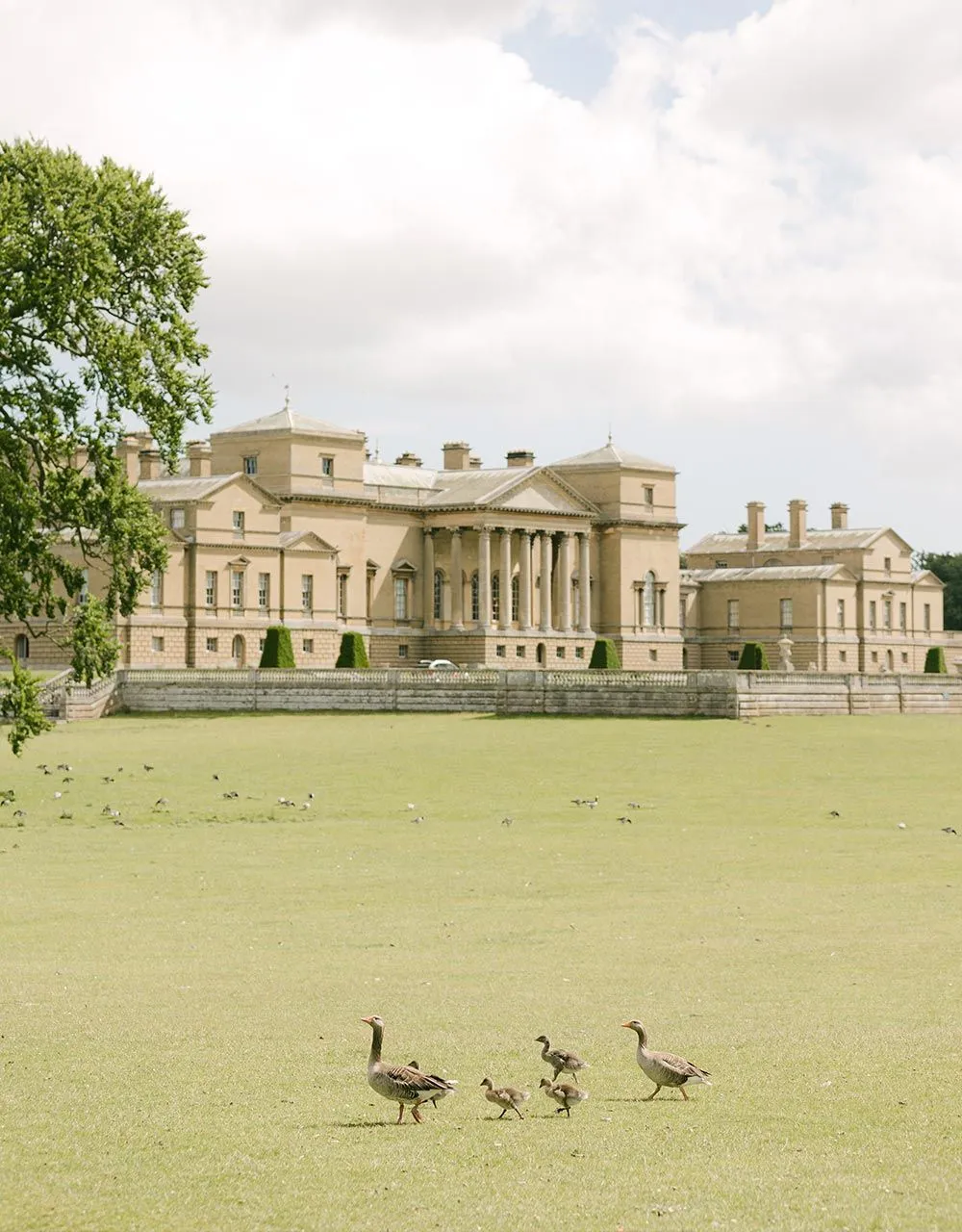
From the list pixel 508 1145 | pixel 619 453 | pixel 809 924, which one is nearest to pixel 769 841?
pixel 809 924

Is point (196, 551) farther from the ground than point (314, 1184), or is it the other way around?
point (196, 551)

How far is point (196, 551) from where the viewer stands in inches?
3334

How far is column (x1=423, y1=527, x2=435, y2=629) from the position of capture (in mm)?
101812

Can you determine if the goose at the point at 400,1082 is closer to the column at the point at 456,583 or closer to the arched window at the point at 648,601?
the column at the point at 456,583

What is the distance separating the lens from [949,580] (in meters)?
162

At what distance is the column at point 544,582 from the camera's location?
337ft

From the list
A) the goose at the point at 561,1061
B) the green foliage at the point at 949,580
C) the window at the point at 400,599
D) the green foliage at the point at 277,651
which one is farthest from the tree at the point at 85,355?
the green foliage at the point at 949,580

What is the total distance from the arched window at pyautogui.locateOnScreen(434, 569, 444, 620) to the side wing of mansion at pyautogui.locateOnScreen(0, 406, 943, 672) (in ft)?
0.38

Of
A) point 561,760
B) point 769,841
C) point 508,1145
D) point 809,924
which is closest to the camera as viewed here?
point 508,1145

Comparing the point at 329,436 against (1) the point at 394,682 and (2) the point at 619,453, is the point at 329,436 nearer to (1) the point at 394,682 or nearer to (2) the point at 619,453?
(2) the point at 619,453

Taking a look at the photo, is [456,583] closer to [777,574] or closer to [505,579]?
[505,579]

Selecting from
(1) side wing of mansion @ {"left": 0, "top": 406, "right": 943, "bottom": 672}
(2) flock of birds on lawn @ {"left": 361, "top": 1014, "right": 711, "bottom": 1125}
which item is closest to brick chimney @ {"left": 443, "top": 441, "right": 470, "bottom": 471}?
(1) side wing of mansion @ {"left": 0, "top": 406, "right": 943, "bottom": 672}

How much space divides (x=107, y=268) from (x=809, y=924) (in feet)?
61.6

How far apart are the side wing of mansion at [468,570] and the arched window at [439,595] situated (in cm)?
12
